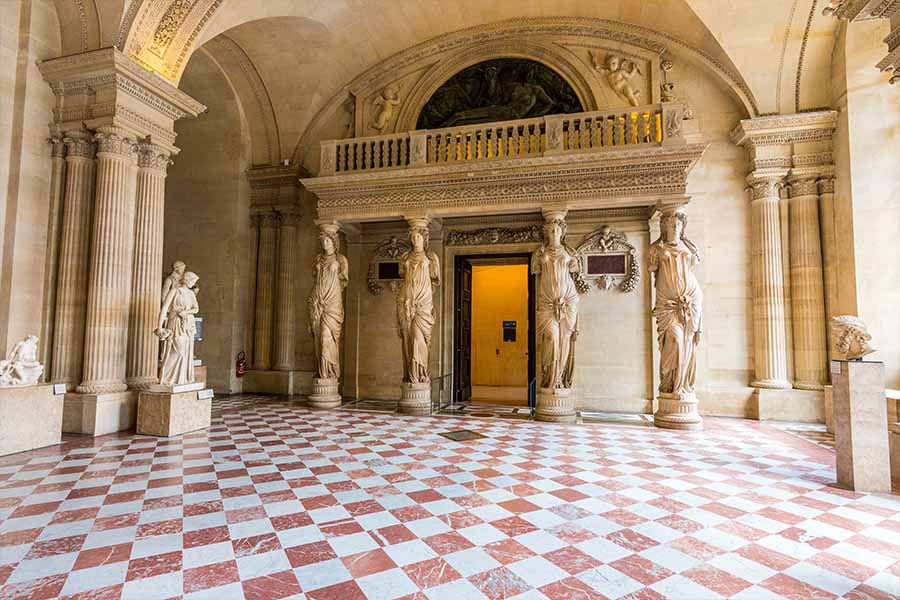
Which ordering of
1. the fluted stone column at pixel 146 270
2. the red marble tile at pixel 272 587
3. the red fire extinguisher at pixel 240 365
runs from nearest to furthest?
the red marble tile at pixel 272 587 < the fluted stone column at pixel 146 270 < the red fire extinguisher at pixel 240 365

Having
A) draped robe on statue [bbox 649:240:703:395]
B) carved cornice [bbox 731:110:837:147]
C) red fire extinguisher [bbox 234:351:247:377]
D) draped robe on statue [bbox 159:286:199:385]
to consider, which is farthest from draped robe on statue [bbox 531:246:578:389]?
red fire extinguisher [bbox 234:351:247:377]

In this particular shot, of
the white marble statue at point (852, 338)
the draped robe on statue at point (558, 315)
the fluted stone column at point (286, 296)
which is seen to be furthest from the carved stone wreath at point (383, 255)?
the white marble statue at point (852, 338)

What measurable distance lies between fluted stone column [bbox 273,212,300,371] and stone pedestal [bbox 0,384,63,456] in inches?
180

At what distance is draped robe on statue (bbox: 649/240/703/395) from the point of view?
A: 22.1ft

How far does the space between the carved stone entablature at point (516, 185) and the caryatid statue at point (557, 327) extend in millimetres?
828

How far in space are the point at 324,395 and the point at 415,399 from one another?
1.83m

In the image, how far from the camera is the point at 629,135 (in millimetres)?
7617

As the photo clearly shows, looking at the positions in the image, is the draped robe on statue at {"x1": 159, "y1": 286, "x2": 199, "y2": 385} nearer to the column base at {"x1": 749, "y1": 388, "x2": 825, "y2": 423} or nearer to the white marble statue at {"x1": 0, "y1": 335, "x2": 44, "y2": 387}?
the white marble statue at {"x1": 0, "y1": 335, "x2": 44, "y2": 387}

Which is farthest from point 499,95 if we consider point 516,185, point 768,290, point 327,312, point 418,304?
point 768,290

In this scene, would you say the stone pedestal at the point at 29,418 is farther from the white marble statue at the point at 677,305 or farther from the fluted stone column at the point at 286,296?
the white marble statue at the point at 677,305

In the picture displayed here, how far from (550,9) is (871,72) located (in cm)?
544

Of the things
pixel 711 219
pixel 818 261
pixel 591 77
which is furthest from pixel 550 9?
pixel 818 261

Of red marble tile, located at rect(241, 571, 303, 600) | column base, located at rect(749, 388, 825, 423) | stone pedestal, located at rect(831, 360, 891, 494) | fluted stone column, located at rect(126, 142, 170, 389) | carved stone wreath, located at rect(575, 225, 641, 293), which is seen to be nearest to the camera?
red marble tile, located at rect(241, 571, 303, 600)

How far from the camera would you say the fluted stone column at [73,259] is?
20.3 feet
